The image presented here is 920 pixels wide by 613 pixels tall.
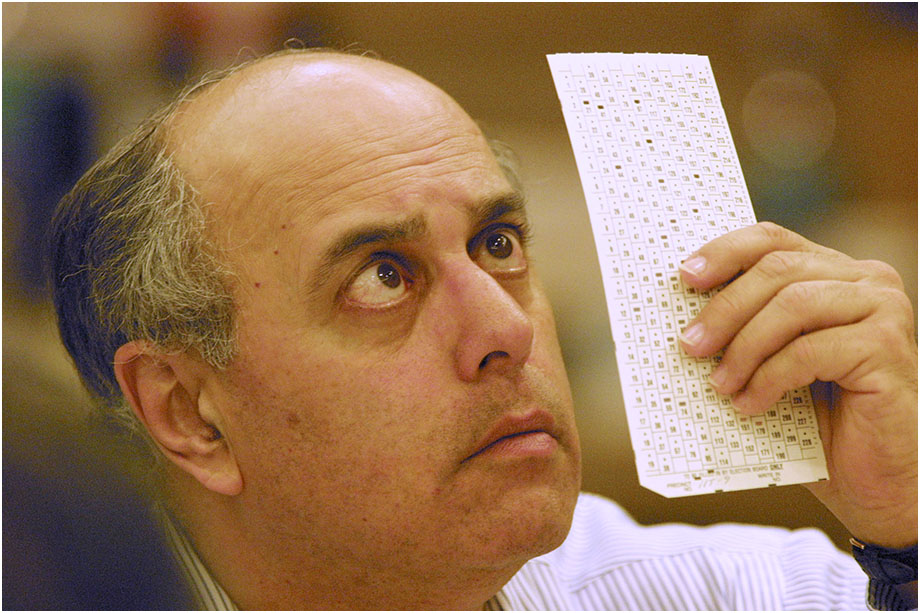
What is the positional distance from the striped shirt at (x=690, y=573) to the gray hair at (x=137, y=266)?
0.82 m

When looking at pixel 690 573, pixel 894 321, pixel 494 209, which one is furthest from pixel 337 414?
pixel 690 573

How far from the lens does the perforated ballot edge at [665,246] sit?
3.66ft

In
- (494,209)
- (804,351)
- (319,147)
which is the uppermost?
(319,147)

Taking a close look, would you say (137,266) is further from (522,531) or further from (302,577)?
(522,531)

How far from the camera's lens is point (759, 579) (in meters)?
1.77

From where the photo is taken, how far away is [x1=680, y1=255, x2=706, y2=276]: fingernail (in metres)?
1.17

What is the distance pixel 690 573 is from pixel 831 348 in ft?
2.63

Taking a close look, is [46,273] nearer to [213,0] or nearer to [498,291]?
[213,0]

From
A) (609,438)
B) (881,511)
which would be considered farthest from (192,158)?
(881,511)

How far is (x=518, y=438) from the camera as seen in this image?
122 cm

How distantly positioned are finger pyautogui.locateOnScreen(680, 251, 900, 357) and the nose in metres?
0.24

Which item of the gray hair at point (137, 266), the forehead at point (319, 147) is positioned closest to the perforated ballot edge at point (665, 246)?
the forehead at point (319, 147)

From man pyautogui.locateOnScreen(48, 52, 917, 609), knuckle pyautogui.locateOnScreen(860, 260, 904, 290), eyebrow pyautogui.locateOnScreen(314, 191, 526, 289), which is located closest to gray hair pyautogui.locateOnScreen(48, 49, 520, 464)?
man pyautogui.locateOnScreen(48, 52, 917, 609)

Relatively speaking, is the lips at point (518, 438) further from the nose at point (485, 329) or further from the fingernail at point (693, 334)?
the fingernail at point (693, 334)
